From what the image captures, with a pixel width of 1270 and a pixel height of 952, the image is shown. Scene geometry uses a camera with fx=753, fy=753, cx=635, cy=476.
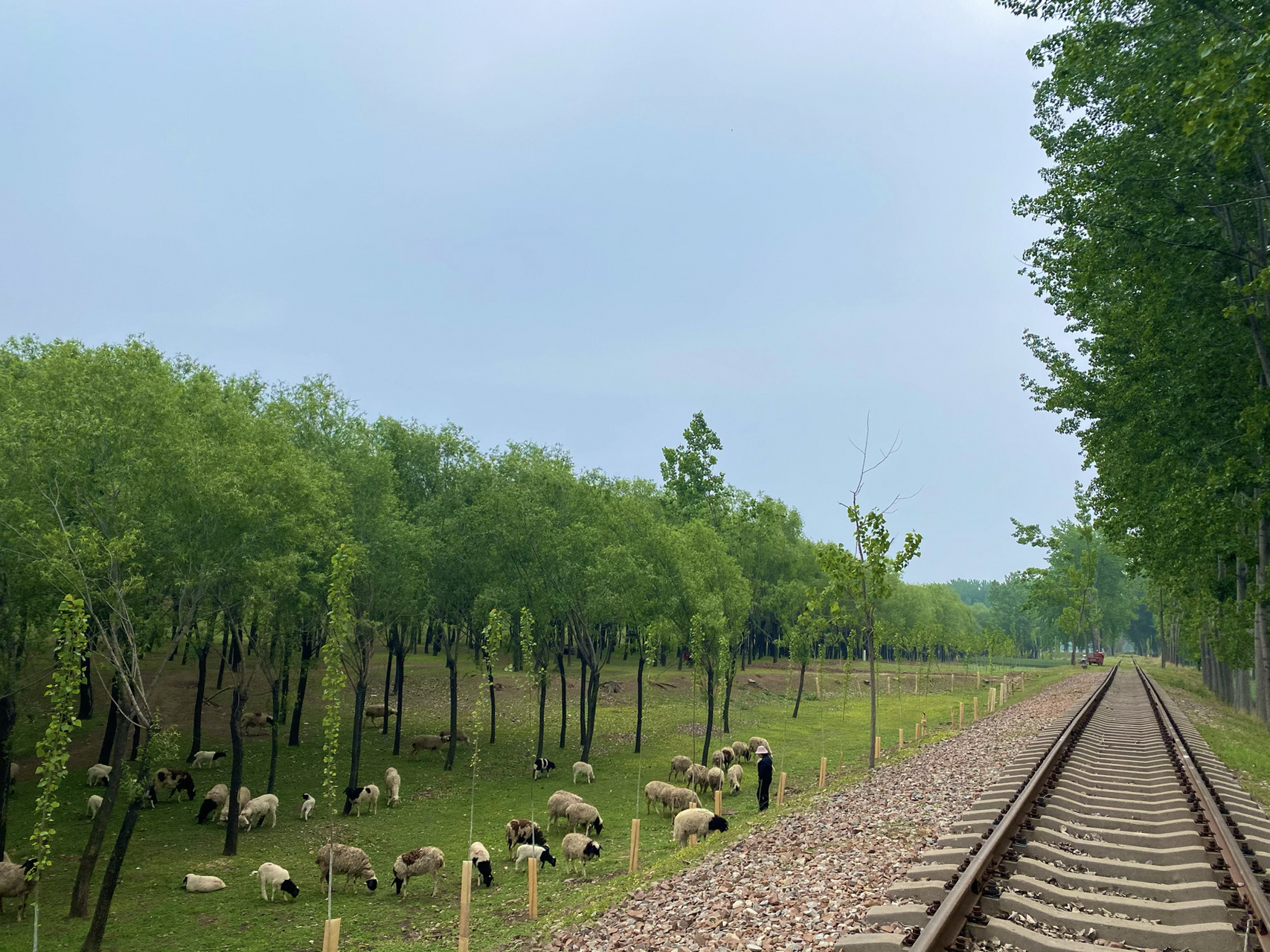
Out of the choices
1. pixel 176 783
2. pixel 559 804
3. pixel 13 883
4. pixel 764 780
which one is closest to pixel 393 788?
pixel 176 783

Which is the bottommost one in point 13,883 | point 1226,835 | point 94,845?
point 13,883

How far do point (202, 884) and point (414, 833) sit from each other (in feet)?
20.7

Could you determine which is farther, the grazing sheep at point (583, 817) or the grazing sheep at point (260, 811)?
the grazing sheep at point (260, 811)

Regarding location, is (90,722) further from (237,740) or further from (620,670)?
(620,670)

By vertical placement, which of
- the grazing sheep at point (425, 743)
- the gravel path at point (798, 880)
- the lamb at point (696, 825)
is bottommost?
the grazing sheep at point (425, 743)

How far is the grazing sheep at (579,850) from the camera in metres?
17.7

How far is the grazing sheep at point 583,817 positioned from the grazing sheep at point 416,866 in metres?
4.95

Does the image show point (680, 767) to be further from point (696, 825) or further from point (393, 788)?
point (696, 825)

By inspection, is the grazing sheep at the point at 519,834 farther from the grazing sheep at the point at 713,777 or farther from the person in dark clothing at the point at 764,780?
the grazing sheep at the point at 713,777

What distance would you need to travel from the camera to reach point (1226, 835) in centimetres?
902

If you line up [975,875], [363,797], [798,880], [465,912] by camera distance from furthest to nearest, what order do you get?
[363,797]
[465,912]
[798,880]
[975,875]

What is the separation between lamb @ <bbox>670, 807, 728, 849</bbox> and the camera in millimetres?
18375

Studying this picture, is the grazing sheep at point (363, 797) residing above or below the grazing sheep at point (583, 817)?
below

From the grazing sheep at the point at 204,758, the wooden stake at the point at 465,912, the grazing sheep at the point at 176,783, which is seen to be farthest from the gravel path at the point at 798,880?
the grazing sheep at the point at 204,758
